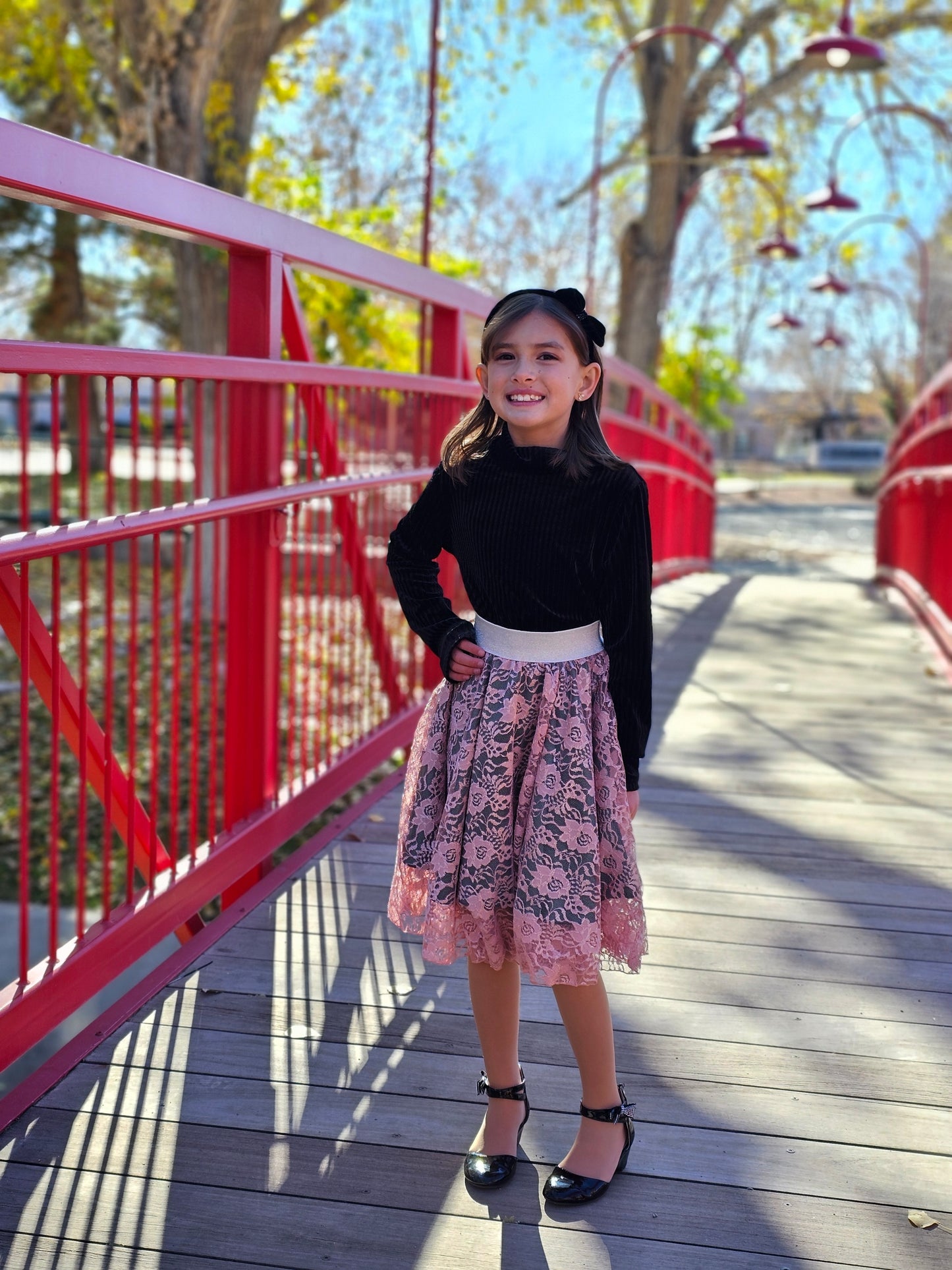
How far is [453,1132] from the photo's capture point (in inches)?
86.1

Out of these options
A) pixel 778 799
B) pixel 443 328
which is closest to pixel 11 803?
Result: pixel 443 328

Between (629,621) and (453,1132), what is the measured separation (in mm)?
885

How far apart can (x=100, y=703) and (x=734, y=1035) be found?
8784 millimetres

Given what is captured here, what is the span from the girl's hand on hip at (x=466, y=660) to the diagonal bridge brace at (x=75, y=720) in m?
0.62

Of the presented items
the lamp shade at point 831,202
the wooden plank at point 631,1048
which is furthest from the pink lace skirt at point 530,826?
the lamp shade at point 831,202

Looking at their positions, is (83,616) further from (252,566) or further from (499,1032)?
(499,1032)

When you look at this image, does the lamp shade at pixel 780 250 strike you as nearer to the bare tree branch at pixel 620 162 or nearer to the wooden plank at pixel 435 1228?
the bare tree branch at pixel 620 162

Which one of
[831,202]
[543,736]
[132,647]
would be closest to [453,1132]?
[543,736]

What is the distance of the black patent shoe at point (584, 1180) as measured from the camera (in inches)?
78.9

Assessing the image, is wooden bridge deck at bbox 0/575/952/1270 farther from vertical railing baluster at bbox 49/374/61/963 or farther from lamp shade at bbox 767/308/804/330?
lamp shade at bbox 767/308/804/330

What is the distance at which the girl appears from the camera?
2.02 metres

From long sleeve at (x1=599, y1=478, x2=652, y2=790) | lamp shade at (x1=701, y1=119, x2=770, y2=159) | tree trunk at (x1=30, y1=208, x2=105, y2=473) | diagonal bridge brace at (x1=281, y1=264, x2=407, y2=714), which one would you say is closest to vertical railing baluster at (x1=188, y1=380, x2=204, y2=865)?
A: diagonal bridge brace at (x1=281, y1=264, x2=407, y2=714)

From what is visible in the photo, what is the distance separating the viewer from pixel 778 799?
4.10 meters

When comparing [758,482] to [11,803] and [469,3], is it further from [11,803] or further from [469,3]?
[11,803]
